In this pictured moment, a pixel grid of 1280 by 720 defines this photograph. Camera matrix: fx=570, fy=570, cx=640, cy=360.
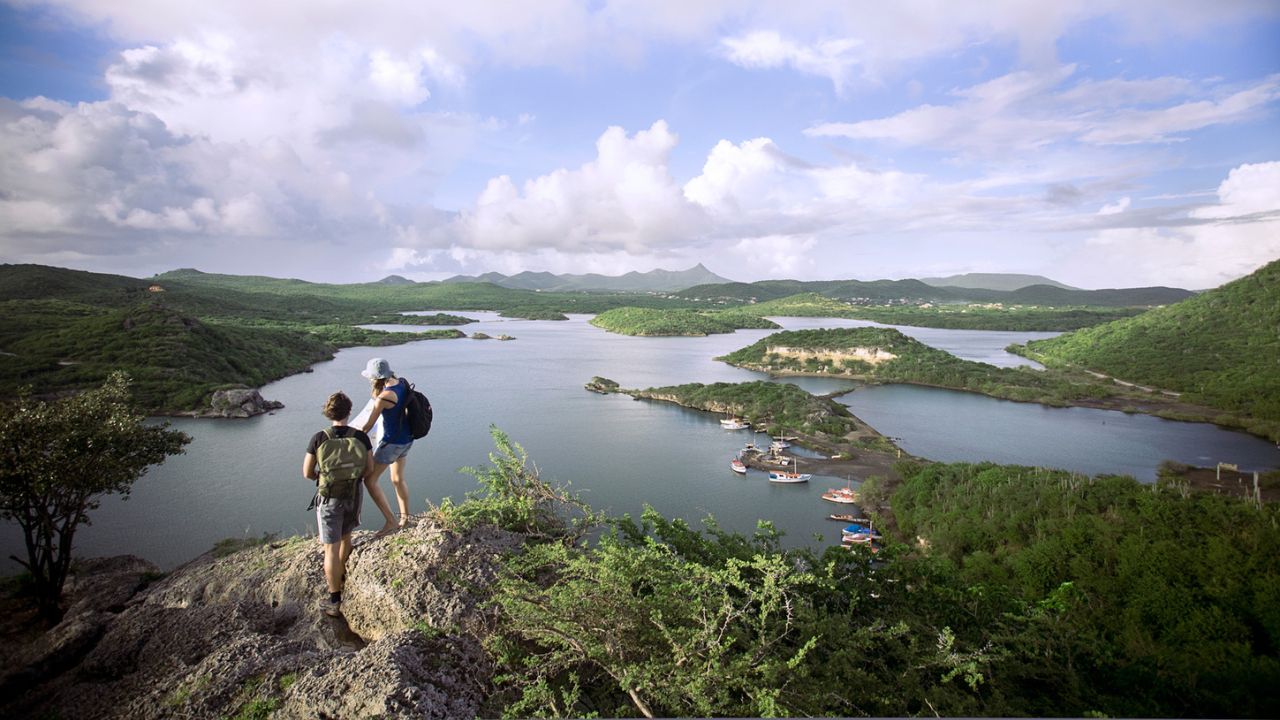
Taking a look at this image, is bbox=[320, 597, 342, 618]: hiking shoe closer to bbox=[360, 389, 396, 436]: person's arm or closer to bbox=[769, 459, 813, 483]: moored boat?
bbox=[360, 389, 396, 436]: person's arm

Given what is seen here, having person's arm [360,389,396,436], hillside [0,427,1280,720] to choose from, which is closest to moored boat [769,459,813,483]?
hillside [0,427,1280,720]

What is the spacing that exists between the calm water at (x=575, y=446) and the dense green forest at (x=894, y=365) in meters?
3.40

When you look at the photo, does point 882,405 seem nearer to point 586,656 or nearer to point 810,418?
point 810,418

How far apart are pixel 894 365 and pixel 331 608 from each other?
6770 cm

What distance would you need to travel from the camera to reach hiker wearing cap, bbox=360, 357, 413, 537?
5.15 meters

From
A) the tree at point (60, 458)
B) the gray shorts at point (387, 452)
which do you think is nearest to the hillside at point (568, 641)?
the gray shorts at point (387, 452)

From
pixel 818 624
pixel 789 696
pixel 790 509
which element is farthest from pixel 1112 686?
pixel 790 509

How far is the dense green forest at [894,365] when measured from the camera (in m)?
55.0

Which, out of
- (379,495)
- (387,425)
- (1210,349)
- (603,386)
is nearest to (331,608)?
(379,495)

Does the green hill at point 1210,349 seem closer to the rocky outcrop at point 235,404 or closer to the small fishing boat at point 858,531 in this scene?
the small fishing boat at point 858,531

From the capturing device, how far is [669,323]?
110375 millimetres

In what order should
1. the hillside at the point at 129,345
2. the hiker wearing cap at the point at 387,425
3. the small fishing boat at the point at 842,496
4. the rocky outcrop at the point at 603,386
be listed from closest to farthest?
the hiker wearing cap at the point at 387,425, the small fishing boat at the point at 842,496, the hillside at the point at 129,345, the rocky outcrop at the point at 603,386

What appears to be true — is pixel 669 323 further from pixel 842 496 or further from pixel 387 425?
pixel 387 425

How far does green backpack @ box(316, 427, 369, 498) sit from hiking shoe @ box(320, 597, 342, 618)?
42.5 inches
